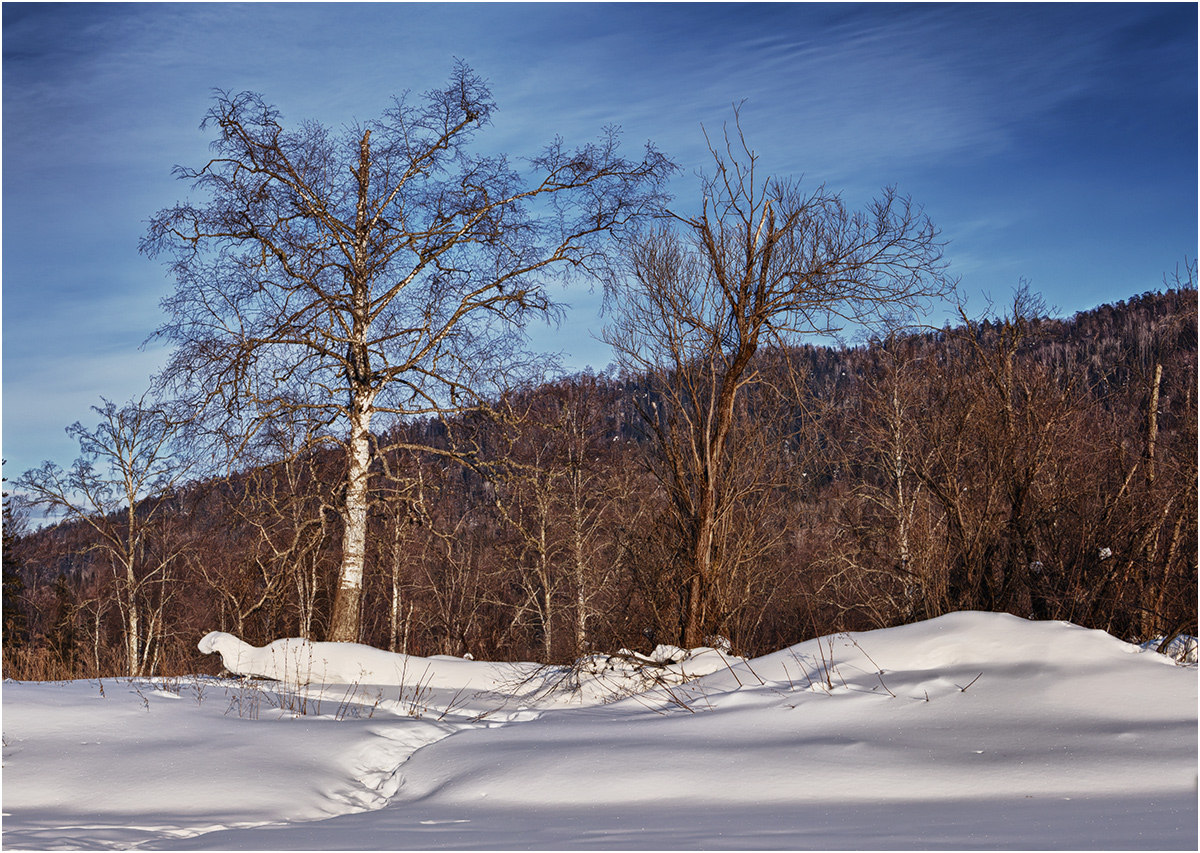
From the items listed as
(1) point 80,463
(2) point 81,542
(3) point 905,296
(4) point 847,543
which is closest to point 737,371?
(3) point 905,296

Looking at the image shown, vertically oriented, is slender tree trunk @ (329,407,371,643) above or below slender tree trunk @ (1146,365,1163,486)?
below

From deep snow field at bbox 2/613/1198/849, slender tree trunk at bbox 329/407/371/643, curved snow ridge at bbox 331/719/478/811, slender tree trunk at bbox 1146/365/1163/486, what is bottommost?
curved snow ridge at bbox 331/719/478/811

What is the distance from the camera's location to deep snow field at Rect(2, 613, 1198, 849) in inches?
143

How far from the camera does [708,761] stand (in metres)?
4.92

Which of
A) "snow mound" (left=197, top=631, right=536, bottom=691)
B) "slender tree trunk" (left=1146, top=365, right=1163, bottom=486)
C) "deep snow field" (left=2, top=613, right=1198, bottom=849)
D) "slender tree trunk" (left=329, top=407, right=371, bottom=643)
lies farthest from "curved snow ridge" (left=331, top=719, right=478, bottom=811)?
A: "slender tree trunk" (left=1146, top=365, right=1163, bottom=486)

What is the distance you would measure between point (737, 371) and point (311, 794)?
23.0 ft

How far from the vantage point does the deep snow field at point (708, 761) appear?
143 inches

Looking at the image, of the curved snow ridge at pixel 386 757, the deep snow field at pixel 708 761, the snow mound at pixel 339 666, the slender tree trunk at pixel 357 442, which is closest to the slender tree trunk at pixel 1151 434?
the deep snow field at pixel 708 761

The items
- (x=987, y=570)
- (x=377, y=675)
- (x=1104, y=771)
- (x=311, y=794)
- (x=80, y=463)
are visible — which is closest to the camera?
(x=1104, y=771)

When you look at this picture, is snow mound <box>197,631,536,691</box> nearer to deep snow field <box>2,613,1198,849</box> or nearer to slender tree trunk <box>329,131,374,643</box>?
slender tree trunk <box>329,131,374,643</box>

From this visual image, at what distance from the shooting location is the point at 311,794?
491 cm

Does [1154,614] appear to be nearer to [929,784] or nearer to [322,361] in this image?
[929,784]

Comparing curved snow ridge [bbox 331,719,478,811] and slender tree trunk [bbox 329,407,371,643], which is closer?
curved snow ridge [bbox 331,719,478,811]

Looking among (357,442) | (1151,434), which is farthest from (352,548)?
(1151,434)
